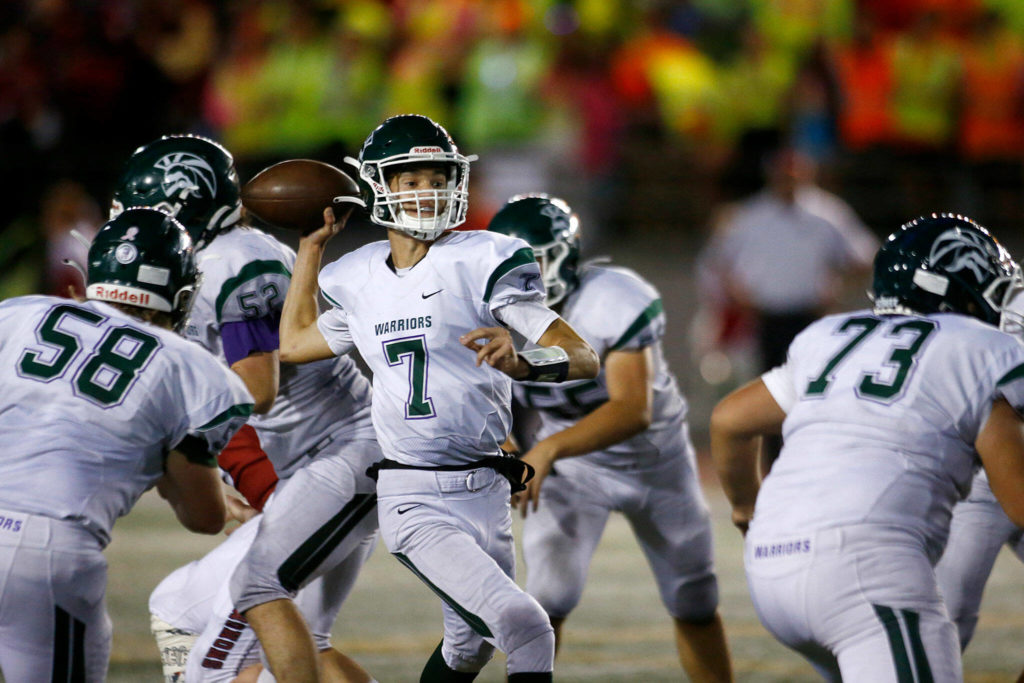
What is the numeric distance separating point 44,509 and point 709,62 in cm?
881

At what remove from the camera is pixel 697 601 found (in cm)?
470

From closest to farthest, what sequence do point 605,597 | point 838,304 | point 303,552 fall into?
point 303,552 < point 605,597 < point 838,304

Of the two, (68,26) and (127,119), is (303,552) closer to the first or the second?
(127,119)

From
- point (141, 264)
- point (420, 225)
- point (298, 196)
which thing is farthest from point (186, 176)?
point (420, 225)

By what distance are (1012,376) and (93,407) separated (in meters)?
2.17

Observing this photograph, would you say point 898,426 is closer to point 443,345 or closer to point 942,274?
point 942,274

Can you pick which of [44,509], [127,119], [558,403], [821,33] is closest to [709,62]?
[821,33]

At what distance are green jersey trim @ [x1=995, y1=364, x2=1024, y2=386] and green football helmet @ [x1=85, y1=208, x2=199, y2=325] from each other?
204 centimetres

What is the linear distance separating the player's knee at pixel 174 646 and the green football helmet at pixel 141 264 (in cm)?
106

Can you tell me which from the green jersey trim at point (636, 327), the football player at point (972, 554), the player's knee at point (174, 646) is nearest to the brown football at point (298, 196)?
the green jersey trim at point (636, 327)

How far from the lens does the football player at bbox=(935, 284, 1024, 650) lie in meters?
4.03

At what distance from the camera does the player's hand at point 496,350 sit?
128 inches

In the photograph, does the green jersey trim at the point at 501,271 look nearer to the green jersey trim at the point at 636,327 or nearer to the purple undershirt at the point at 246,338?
the purple undershirt at the point at 246,338

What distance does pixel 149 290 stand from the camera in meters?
3.40
